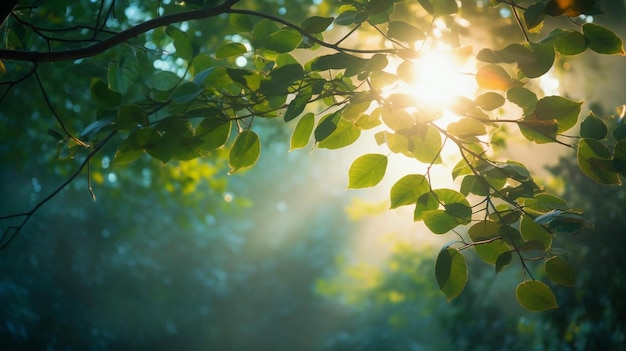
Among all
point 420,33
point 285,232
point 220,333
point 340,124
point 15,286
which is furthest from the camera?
point 285,232

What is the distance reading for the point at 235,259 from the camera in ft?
38.8

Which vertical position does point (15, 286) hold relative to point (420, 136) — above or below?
above

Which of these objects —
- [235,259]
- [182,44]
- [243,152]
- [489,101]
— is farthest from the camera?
[235,259]

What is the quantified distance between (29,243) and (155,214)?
202 centimetres

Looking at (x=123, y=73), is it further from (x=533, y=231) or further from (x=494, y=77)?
(x=533, y=231)

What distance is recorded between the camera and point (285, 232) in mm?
13141

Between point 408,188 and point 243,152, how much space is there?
304 millimetres

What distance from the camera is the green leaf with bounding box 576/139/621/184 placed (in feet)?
2.52

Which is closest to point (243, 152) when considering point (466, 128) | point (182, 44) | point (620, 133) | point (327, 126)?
point (327, 126)

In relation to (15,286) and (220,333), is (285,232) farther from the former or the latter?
(15,286)

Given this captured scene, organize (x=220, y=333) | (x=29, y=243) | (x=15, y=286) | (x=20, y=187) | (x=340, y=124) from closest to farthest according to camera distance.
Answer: (x=340, y=124) < (x=15, y=286) < (x=29, y=243) < (x=20, y=187) < (x=220, y=333)

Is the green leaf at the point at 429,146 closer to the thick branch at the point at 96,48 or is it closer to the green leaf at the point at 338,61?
the green leaf at the point at 338,61

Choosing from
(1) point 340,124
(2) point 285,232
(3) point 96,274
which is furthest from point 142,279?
(1) point 340,124

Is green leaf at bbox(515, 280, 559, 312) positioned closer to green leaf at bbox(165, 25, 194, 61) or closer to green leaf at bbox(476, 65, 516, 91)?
green leaf at bbox(476, 65, 516, 91)
